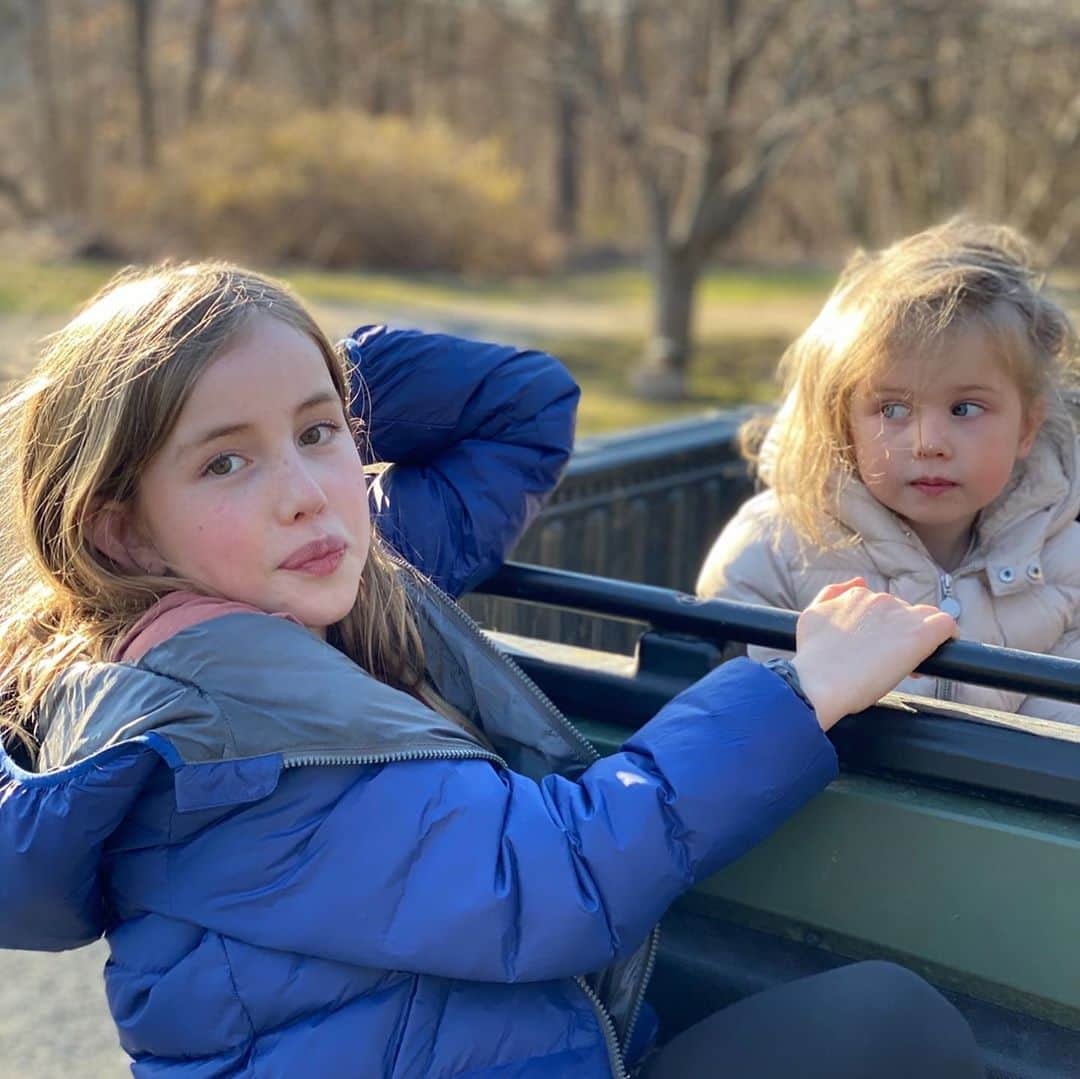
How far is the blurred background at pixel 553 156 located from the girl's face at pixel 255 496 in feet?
20.2

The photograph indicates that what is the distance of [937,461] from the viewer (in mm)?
2031


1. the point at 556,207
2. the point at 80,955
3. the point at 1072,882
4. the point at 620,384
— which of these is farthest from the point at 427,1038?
the point at 556,207

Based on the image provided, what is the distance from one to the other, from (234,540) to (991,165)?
47.4ft

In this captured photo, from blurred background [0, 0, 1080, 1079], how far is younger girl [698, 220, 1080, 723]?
518cm

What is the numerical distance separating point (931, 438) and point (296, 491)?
98 centimetres

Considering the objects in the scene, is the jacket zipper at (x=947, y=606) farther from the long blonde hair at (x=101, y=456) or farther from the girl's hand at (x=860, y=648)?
the long blonde hair at (x=101, y=456)

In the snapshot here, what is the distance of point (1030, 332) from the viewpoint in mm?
2084

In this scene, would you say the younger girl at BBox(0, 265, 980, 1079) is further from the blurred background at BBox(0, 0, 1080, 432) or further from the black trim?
the blurred background at BBox(0, 0, 1080, 432)

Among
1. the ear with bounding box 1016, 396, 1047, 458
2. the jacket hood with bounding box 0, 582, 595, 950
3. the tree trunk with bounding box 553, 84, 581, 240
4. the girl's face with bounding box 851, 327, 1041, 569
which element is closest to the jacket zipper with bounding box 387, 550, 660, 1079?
the jacket hood with bounding box 0, 582, 595, 950

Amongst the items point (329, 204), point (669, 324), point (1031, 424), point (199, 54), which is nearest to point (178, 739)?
point (1031, 424)

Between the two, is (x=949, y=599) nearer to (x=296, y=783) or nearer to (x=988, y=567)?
(x=988, y=567)

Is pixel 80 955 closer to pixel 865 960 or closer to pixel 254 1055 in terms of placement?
pixel 254 1055

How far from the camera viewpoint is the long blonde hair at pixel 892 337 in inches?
79.6

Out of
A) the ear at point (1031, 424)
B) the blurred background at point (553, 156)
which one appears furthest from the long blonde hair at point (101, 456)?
the blurred background at point (553, 156)
